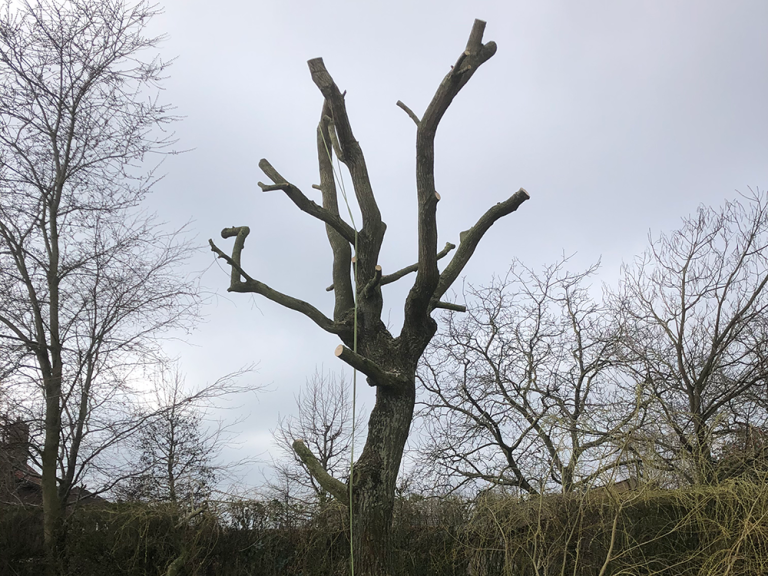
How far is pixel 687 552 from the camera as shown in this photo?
399 cm

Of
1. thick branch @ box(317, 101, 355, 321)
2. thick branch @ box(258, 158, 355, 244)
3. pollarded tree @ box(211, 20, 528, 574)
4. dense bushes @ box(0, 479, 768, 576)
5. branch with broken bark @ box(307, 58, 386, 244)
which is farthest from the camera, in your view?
thick branch @ box(317, 101, 355, 321)

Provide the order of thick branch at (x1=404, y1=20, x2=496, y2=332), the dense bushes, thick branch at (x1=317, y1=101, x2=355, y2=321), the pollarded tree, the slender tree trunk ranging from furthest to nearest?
thick branch at (x1=317, y1=101, x2=355, y2=321) < the slender tree trunk < thick branch at (x1=404, y1=20, x2=496, y2=332) < the pollarded tree < the dense bushes

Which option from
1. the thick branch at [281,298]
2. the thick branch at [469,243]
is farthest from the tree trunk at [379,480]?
the thick branch at [469,243]

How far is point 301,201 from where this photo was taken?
475 centimetres

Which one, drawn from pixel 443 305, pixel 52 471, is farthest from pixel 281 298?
pixel 52 471

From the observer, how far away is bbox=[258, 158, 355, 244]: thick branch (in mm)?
4566

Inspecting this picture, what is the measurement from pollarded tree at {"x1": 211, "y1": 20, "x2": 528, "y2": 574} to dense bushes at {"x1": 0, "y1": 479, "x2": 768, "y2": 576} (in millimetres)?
1024

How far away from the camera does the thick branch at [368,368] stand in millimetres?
4176

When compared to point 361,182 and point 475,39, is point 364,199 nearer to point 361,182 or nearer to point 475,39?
point 361,182

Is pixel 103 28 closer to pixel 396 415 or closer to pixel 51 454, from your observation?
pixel 51 454

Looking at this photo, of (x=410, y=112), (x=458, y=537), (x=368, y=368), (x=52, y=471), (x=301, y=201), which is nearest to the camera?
(x=368, y=368)

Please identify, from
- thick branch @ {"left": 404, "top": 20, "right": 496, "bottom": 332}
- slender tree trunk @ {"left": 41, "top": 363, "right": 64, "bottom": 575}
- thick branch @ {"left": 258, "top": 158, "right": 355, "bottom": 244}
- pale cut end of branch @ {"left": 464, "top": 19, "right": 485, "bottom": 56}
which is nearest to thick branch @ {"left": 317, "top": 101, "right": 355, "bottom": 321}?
thick branch @ {"left": 258, "top": 158, "right": 355, "bottom": 244}

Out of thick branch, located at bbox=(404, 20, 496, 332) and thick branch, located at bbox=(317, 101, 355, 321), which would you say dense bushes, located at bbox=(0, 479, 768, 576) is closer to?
thick branch, located at bbox=(404, 20, 496, 332)

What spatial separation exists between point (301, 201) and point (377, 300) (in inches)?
46.8
